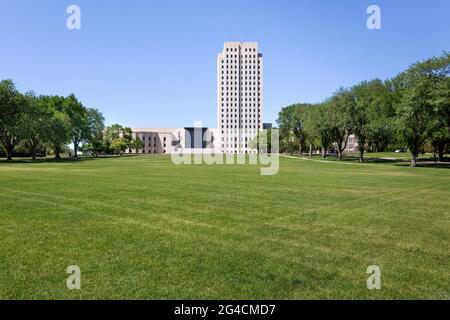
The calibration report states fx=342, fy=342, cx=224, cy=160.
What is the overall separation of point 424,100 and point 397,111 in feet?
13.3

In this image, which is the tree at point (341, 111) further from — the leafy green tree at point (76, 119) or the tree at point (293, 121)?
the leafy green tree at point (76, 119)

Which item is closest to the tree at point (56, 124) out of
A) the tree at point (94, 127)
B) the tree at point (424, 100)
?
the tree at point (94, 127)

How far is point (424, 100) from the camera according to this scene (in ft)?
149

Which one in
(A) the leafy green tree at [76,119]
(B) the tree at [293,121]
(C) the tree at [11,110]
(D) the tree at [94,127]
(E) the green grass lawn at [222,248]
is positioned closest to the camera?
(E) the green grass lawn at [222,248]

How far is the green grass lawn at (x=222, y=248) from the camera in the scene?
591 cm

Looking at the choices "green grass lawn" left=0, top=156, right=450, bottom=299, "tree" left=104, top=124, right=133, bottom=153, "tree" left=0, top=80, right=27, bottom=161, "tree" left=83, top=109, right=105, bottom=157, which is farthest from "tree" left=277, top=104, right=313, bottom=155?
"green grass lawn" left=0, top=156, right=450, bottom=299

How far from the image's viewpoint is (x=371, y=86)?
6912 centimetres

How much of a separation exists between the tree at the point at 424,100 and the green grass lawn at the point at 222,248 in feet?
120

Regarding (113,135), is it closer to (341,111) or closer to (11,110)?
(11,110)

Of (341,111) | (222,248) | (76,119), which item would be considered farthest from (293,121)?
(222,248)

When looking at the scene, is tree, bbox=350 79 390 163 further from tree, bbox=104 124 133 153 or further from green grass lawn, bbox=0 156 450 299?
tree, bbox=104 124 133 153
